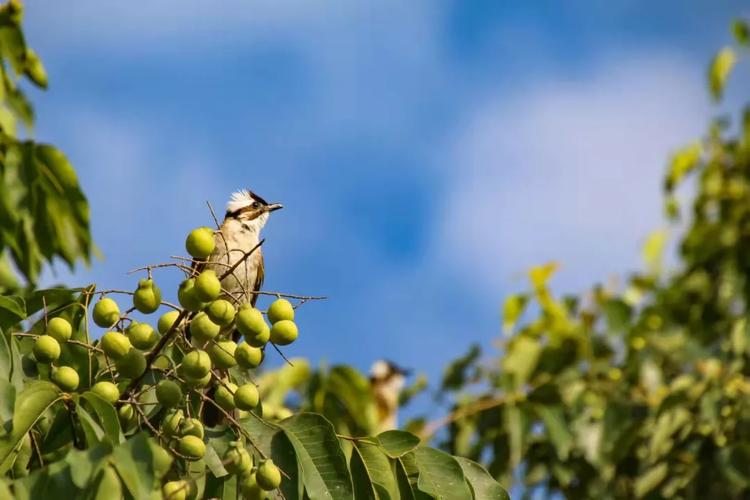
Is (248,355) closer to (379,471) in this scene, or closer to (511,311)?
(379,471)

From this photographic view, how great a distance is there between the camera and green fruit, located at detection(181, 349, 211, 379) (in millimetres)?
2523

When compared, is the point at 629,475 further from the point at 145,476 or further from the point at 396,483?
the point at 145,476

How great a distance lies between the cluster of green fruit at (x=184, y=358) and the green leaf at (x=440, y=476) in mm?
397

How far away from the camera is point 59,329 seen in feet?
8.75

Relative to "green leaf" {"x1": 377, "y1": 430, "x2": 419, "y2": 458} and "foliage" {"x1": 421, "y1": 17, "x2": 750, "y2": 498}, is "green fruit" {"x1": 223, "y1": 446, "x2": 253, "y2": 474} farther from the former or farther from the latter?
"foliage" {"x1": 421, "y1": 17, "x2": 750, "y2": 498}

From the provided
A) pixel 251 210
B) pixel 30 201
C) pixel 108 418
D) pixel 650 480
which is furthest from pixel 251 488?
pixel 650 480

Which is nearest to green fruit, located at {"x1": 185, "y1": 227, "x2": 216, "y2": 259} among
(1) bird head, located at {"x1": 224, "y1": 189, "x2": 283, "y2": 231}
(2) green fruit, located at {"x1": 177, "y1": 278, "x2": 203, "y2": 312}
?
(2) green fruit, located at {"x1": 177, "y1": 278, "x2": 203, "y2": 312}

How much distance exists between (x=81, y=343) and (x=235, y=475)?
491 mm

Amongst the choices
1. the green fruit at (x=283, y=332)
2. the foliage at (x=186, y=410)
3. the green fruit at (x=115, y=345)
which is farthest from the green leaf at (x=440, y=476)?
the green fruit at (x=115, y=345)

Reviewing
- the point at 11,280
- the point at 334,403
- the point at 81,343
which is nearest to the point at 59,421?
the point at 81,343

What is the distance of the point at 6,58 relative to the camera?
3.96 m

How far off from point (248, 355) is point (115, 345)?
0.32 metres

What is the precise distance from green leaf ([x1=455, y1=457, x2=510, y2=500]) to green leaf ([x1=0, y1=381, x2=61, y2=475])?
3.30ft

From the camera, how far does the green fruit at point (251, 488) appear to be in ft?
8.17
